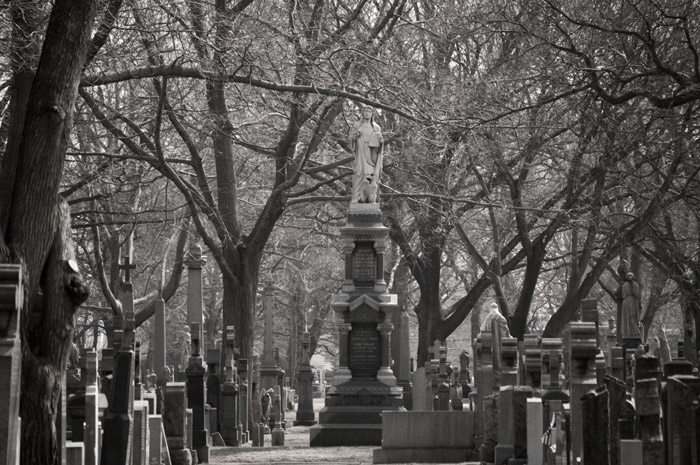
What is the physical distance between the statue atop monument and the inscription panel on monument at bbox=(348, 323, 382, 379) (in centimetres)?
278

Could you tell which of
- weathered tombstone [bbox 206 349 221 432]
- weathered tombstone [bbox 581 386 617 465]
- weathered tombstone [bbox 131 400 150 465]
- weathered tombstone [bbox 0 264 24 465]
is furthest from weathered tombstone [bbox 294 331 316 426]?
weathered tombstone [bbox 0 264 24 465]

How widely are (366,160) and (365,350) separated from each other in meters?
4.02

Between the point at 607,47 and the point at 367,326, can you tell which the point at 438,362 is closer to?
the point at 367,326

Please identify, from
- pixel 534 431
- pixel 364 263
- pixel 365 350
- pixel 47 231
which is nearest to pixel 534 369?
pixel 534 431

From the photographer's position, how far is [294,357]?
62.4 m

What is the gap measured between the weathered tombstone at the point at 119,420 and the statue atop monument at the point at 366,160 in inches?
604

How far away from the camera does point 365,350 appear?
89.2 ft

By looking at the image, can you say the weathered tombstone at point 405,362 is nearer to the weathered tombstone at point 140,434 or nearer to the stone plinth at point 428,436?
the stone plinth at point 428,436

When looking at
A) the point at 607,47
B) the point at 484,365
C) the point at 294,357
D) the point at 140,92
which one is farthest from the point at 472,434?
the point at 294,357

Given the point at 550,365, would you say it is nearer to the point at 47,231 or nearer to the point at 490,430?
the point at 490,430

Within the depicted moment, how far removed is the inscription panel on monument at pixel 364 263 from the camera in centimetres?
2755

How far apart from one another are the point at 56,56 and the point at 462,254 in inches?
1499

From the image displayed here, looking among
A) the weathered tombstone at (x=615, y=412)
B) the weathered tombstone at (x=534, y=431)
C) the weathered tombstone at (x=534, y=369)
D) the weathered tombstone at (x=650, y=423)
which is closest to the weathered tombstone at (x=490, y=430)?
the weathered tombstone at (x=534, y=369)

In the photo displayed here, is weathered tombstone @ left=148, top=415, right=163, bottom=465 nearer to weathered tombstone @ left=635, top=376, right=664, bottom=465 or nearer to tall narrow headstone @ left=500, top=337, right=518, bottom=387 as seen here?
tall narrow headstone @ left=500, top=337, right=518, bottom=387
